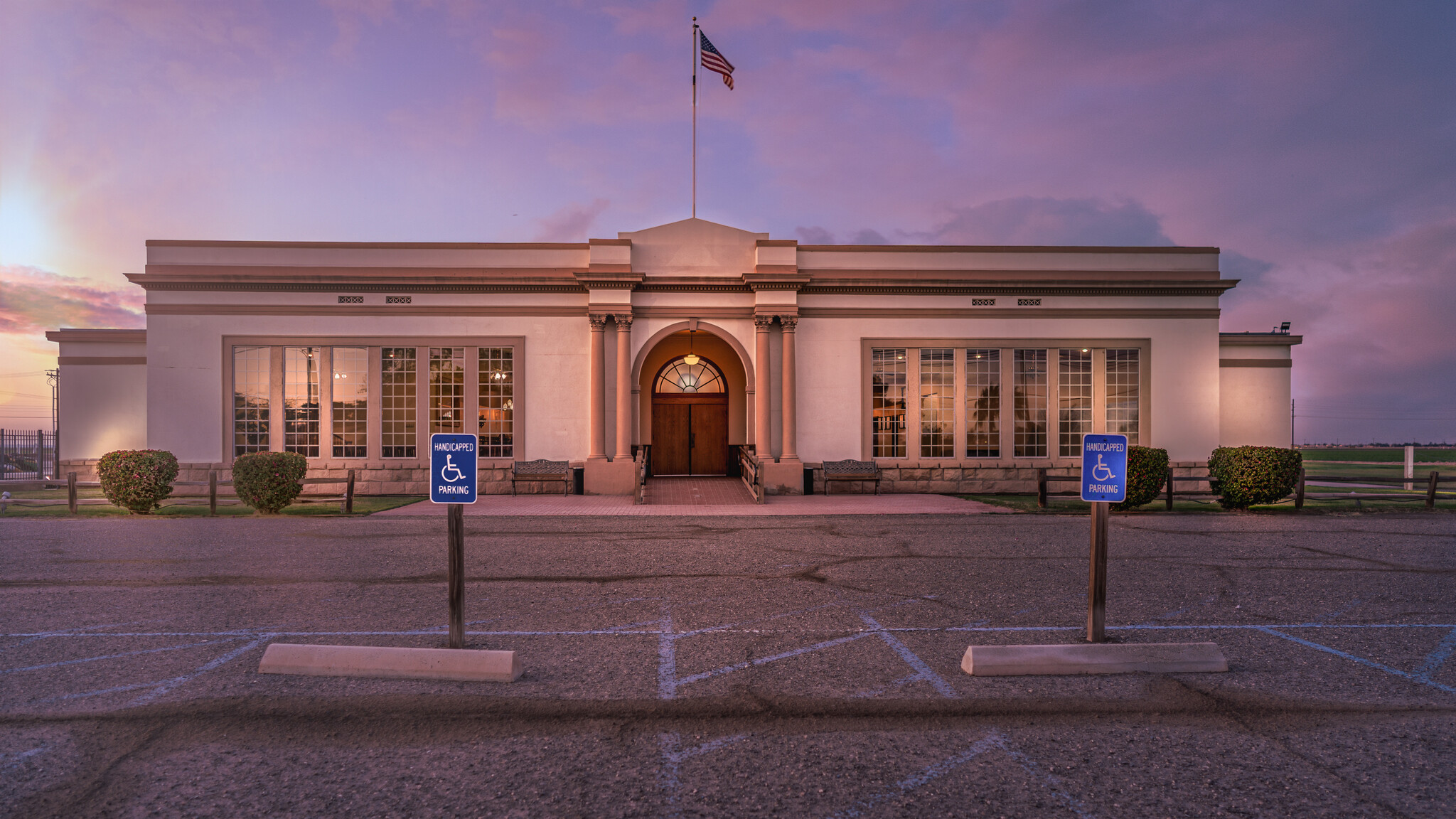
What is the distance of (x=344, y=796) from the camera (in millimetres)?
3221

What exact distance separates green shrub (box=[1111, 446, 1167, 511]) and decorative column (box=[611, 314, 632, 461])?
1200 cm

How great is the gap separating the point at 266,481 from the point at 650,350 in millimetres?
9670

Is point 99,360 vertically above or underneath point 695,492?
above

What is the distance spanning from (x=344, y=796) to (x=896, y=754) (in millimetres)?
2751

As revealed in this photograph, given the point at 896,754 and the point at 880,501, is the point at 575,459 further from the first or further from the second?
the point at 896,754

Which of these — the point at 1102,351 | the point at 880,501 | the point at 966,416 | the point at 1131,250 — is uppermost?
the point at 1131,250

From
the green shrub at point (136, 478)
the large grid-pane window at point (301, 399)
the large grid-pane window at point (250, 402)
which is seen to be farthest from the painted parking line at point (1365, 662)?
the large grid-pane window at point (250, 402)

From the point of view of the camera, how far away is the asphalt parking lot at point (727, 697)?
3266mm

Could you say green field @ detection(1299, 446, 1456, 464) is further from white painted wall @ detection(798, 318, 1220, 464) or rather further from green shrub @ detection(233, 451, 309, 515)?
green shrub @ detection(233, 451, 309, 515)

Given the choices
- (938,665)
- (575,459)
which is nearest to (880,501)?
(575,459)

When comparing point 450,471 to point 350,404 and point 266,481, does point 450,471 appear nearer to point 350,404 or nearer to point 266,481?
point 266,481

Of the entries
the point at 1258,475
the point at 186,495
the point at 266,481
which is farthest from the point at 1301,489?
the point at 186,495

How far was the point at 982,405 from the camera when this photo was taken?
64.6 feet

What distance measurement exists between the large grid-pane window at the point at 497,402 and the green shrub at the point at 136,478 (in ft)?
22.4
